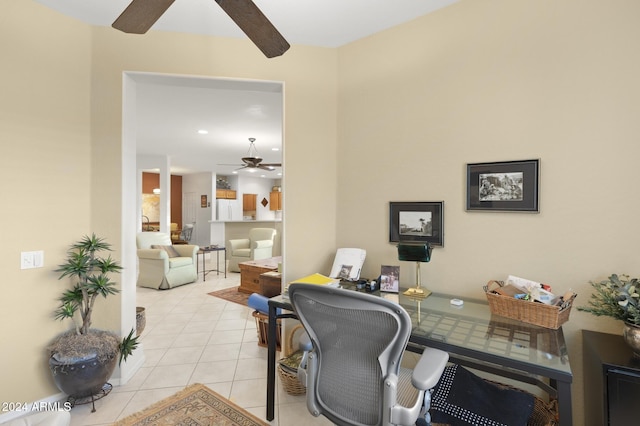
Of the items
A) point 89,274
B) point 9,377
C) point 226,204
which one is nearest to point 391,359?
point 89,274

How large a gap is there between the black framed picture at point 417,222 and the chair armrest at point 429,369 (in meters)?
0.97

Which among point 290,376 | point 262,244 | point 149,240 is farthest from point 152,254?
point 290,376

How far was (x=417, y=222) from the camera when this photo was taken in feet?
7.04

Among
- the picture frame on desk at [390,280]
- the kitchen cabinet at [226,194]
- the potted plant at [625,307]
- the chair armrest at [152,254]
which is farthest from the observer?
the kitchen cabinet at [226,194]

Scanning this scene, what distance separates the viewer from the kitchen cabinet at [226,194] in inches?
405

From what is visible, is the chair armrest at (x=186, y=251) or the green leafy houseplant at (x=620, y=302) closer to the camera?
the green leafy houseplant at (x=620, y=302)

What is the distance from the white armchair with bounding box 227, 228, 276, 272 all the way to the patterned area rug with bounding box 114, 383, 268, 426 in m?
4.02

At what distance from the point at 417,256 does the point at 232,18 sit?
1685mm

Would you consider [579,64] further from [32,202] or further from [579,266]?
[32,202]

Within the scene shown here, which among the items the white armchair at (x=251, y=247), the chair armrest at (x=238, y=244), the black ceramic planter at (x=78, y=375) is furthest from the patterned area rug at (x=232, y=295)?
the black ceramic planter at (x=78, y=375)

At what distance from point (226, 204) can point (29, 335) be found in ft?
27.2

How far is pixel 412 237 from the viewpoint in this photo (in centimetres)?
218

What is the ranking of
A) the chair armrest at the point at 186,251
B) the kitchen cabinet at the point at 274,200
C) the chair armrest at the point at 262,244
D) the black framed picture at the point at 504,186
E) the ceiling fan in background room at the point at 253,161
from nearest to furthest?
the black framed picture at the point at 504,186 < the ceiling fan in background room at the point at 253,161 < the chair armrest at the point at 186,251 < the chair armrest at the point at 262,244 < the kitchen cabinet at the point at 274,200

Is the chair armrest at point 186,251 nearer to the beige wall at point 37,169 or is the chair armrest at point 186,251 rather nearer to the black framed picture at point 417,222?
the beige wall at point 37,169
